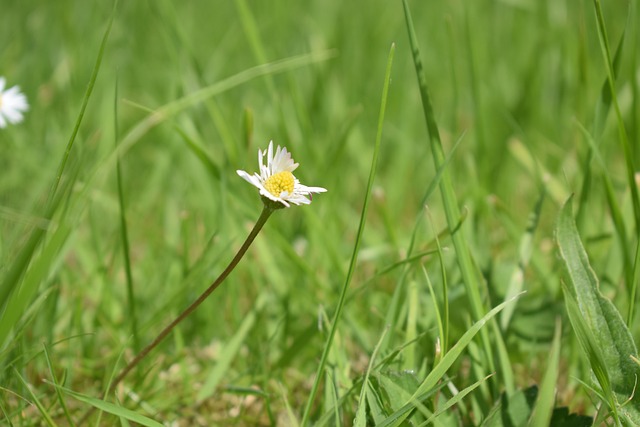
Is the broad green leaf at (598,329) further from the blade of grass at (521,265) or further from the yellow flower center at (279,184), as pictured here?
the yellow flower center at (279,184)

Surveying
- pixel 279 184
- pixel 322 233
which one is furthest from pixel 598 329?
pixel 322 233

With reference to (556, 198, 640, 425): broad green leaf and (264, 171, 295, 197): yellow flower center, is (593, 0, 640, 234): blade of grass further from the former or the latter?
(264, 171, 295, 197): yellow flower center

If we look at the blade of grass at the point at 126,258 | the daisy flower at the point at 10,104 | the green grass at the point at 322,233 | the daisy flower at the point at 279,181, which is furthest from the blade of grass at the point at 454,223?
the daisy flower at the point at 10,104

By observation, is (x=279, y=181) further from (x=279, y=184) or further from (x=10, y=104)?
(x=10, y=104)

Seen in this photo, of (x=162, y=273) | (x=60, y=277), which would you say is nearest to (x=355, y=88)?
(x=162, y=273)

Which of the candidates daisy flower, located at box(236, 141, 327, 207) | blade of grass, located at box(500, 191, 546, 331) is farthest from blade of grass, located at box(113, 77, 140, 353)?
blade of grass, located at box(500, 191, 546, 331)

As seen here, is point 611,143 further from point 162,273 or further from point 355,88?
point 162,273
